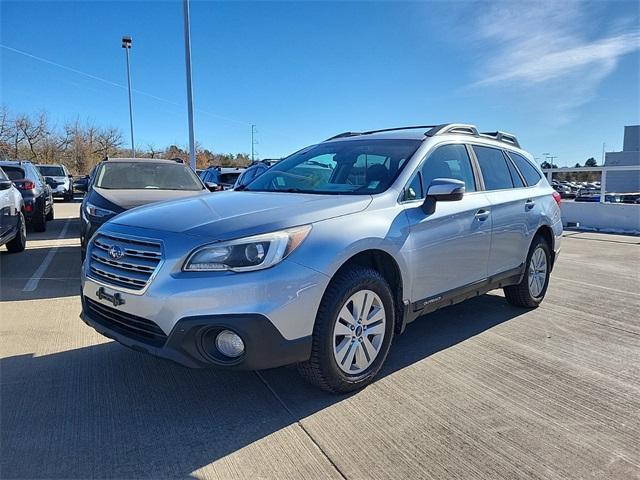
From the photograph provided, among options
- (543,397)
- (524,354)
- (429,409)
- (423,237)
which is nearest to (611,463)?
(543,397)

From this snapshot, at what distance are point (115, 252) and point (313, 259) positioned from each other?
128 centimetres

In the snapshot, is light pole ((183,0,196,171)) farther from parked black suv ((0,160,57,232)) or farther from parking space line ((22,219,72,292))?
parking space line ((22,219,72,292))

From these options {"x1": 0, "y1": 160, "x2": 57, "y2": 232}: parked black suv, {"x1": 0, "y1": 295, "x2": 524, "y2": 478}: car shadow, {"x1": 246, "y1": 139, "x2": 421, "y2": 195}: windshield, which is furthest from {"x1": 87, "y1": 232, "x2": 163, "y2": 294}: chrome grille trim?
{"x1": 0, "y1": 160, "x2": 57, "y2": 232}: parked black suv

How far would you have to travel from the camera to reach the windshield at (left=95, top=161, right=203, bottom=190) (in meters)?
7.59

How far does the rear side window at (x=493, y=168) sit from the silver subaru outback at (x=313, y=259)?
32mm

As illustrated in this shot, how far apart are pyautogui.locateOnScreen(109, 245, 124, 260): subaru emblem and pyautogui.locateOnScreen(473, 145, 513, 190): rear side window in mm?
3239

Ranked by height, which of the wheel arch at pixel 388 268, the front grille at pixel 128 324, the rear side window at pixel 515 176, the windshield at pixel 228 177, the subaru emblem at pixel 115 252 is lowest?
the front grille at pixel 128 324

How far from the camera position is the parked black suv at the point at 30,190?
33.0 ft

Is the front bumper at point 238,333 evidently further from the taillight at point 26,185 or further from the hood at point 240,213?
the taillight at point 26,185

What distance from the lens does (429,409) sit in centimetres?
311

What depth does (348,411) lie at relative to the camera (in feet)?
10.1

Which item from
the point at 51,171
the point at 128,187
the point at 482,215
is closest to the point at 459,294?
the point at 482,215

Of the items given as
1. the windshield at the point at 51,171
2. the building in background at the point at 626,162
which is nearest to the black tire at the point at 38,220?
the windshield at the point at 51,171

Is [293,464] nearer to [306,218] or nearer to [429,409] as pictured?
[429,409]
